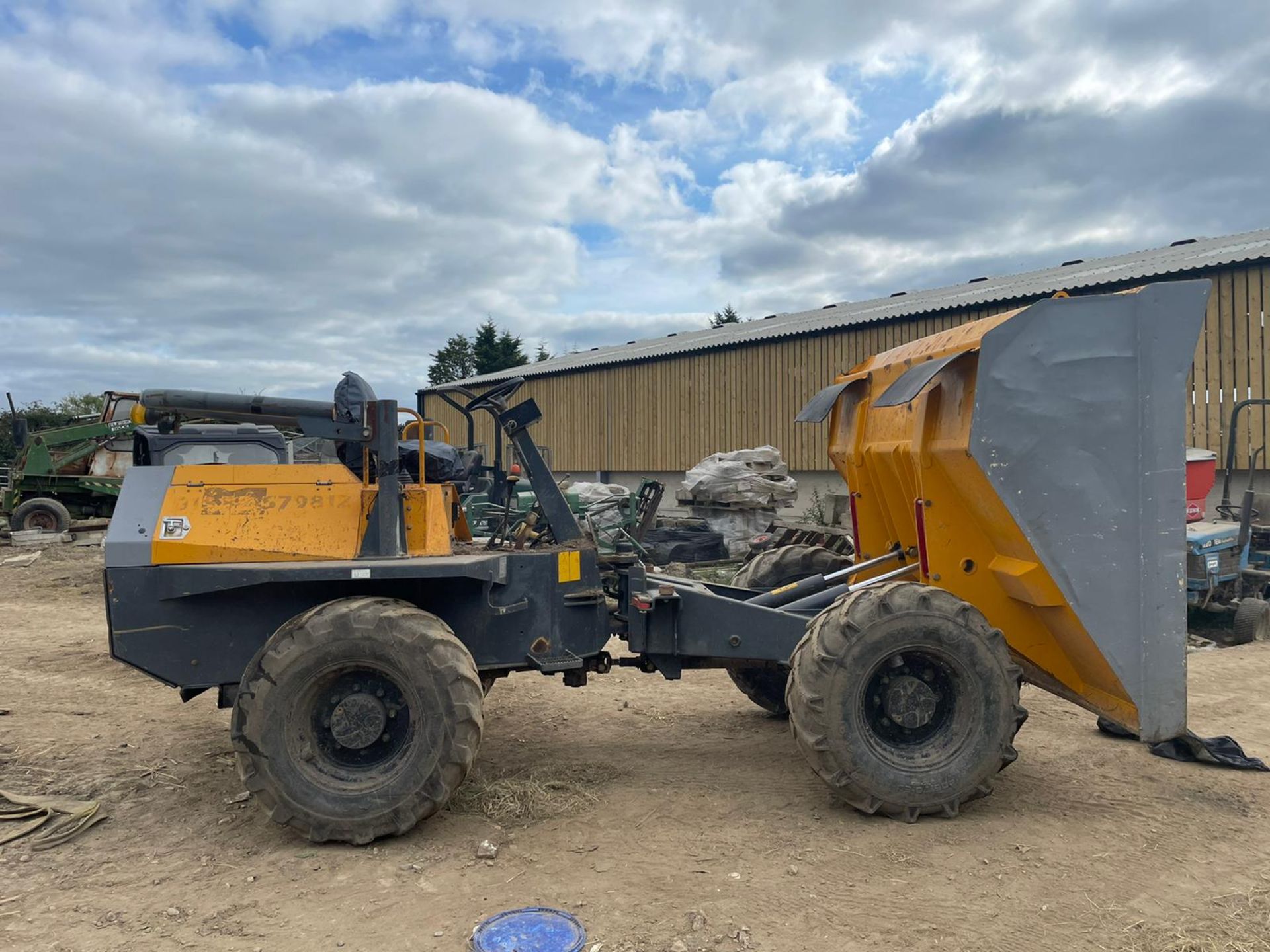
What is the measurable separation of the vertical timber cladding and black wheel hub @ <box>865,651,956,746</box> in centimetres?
1012

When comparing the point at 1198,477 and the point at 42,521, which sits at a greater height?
the point at 1198,477

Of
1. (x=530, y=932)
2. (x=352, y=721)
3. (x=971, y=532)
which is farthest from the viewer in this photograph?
(x=971, y=532)

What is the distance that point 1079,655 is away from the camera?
14.4 feet

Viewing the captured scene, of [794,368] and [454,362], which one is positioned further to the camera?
[454,362]

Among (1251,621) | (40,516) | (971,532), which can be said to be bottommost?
(1251,621)

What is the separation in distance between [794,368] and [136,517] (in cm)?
1469

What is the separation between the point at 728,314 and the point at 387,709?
40384 millimetres

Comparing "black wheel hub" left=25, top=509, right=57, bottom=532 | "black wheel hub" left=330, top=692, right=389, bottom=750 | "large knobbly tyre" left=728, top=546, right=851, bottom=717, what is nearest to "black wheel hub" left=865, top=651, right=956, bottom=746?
"large knobbly tyre" left=728, top=546, right=851, bottom=717

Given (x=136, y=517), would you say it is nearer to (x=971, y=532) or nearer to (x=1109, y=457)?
(x=971, y=532)

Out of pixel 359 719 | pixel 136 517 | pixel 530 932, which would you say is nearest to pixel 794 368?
pixel 359 719

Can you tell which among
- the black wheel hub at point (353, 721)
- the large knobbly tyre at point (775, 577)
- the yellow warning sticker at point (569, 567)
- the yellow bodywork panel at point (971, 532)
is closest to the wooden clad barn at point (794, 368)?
the large knobbly tyre at point (775, 577)

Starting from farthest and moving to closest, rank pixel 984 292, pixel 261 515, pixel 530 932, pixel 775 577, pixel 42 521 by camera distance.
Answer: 1. pixel 42 521
2. pixel 984 292
3. pixel 775 577
4. pixel 261 515
5. pixel 530 932

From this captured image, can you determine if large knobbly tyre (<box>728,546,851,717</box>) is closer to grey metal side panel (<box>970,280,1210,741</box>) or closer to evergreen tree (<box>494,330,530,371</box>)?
grey metal side panel (<box>970,280,1210,741</box>)

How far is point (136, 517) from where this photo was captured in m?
4.29
